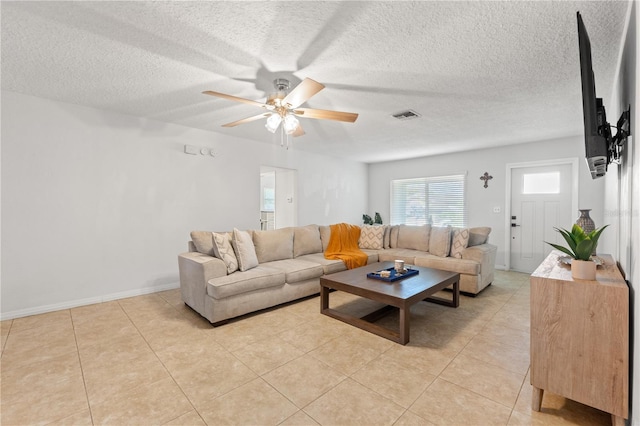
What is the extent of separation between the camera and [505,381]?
1923 millimetres

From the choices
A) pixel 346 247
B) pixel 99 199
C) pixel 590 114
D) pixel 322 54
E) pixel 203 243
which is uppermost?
pixel 322 54

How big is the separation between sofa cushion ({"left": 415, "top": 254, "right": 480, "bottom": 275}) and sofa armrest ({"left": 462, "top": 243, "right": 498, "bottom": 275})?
84 millimetres

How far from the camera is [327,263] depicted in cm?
390

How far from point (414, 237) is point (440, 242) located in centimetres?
56

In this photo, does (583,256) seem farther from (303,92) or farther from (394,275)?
(303,92)

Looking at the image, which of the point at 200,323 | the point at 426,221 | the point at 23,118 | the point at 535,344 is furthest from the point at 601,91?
the point at 23,118

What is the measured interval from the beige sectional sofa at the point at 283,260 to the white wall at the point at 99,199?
988 mm

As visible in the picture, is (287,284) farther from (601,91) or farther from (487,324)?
(601,91)

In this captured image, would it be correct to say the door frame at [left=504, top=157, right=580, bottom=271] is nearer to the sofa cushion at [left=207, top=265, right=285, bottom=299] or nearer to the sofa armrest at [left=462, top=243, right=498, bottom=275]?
the sofa armrest at [left=462, top=243, right=498, bottom=275]

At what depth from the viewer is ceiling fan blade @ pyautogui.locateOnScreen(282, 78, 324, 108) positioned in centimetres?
209

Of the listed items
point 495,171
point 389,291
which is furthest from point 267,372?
point 495,171

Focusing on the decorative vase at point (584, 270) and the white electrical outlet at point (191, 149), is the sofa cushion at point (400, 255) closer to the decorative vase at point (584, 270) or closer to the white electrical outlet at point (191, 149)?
the decorative vase at point (584, 270)

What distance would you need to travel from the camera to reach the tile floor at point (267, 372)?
162cm

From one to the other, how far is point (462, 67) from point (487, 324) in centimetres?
246
